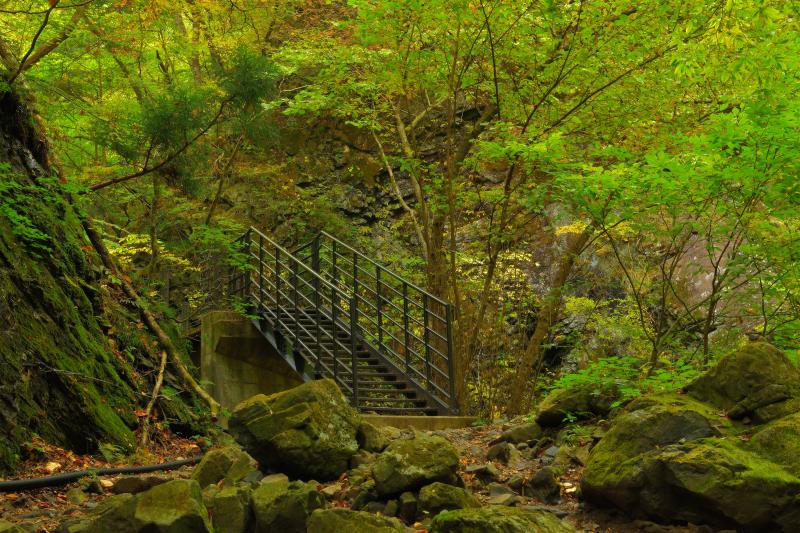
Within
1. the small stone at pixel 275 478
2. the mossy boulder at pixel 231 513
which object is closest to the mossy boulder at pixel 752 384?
the small stone at pixel 275 478

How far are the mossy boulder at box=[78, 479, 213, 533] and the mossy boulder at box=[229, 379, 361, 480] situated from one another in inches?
52.7

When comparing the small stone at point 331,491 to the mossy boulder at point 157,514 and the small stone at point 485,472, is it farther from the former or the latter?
the mossy boulder at point 157,514

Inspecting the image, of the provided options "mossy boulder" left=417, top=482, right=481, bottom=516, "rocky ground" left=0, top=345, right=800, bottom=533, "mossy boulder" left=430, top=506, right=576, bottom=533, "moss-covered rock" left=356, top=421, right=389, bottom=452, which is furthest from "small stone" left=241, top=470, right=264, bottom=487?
"mossy boulder" left=430, top=506, right=576, bottom=533

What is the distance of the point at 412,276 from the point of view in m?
12.5

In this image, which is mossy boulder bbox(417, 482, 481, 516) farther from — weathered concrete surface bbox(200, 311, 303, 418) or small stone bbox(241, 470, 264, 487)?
weathered concrete surface bbox(200, 311, 303, 418)

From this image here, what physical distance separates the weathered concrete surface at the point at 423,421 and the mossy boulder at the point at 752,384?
131 inches

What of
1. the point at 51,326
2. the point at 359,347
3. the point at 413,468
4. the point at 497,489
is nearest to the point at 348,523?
the point at 413,468

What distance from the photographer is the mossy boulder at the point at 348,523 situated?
129 inches

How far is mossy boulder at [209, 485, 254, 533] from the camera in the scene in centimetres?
359

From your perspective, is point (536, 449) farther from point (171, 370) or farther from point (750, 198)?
point (171, 370)

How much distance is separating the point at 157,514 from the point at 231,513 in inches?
20.3

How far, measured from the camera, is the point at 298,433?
4.77m

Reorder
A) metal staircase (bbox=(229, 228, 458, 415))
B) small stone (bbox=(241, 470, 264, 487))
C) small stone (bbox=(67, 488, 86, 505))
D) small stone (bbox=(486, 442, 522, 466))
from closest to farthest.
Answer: small stone (bbox=(67, 488, 86, 505)) → small stone (bbox=(241, 470, 264, 487)) → small stone (bbox=(486, 442, 522, 466)) → metal staircase (bbox=(229, 228, 458, 415))

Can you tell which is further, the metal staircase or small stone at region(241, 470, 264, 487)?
the metal staircase
